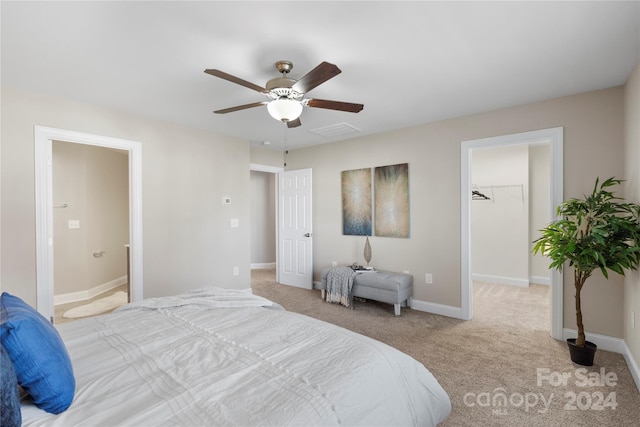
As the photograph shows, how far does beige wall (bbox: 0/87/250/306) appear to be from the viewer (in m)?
2.78

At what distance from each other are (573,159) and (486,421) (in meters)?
2.65

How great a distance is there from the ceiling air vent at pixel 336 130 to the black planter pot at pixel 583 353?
3.29 m

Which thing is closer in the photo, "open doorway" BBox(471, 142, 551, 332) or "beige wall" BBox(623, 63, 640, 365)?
"beige wall" BBox(623, 63, 640, 365)

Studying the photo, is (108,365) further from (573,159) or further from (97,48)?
(573,159)

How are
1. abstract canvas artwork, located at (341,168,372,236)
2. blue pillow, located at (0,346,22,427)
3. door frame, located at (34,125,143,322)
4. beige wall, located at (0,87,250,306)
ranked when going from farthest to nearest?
abstract canvas artwork, located at (341,168,372,236), door frame, located at (34,125,143,322), beige wall, located at (0,87,250,306), blue pillow, located at (0,346,22,427)

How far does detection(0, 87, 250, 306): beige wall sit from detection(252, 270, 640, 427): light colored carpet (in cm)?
140

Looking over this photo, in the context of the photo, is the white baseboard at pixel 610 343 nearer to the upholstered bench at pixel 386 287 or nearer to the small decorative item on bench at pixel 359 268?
the upholstered bench at pixel 386 287

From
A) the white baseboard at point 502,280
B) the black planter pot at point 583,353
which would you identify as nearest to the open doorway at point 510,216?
the white baseboard at point 502,280

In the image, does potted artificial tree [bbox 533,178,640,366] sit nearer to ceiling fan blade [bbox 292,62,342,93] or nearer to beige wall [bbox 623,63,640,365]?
beige wall [bbox 623,63,640,365]

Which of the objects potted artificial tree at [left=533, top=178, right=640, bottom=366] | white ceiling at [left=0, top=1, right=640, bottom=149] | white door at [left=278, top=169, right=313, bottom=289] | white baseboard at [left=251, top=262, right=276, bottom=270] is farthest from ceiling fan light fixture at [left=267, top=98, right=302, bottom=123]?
white baseboard at [left=251, top=262, right=276, bottom=270]

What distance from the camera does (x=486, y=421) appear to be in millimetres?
1885

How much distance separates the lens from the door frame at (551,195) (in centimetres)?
310

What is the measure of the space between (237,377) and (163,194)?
125 inches

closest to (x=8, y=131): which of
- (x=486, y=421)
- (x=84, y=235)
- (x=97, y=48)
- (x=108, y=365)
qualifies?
(x=97, y=48)
